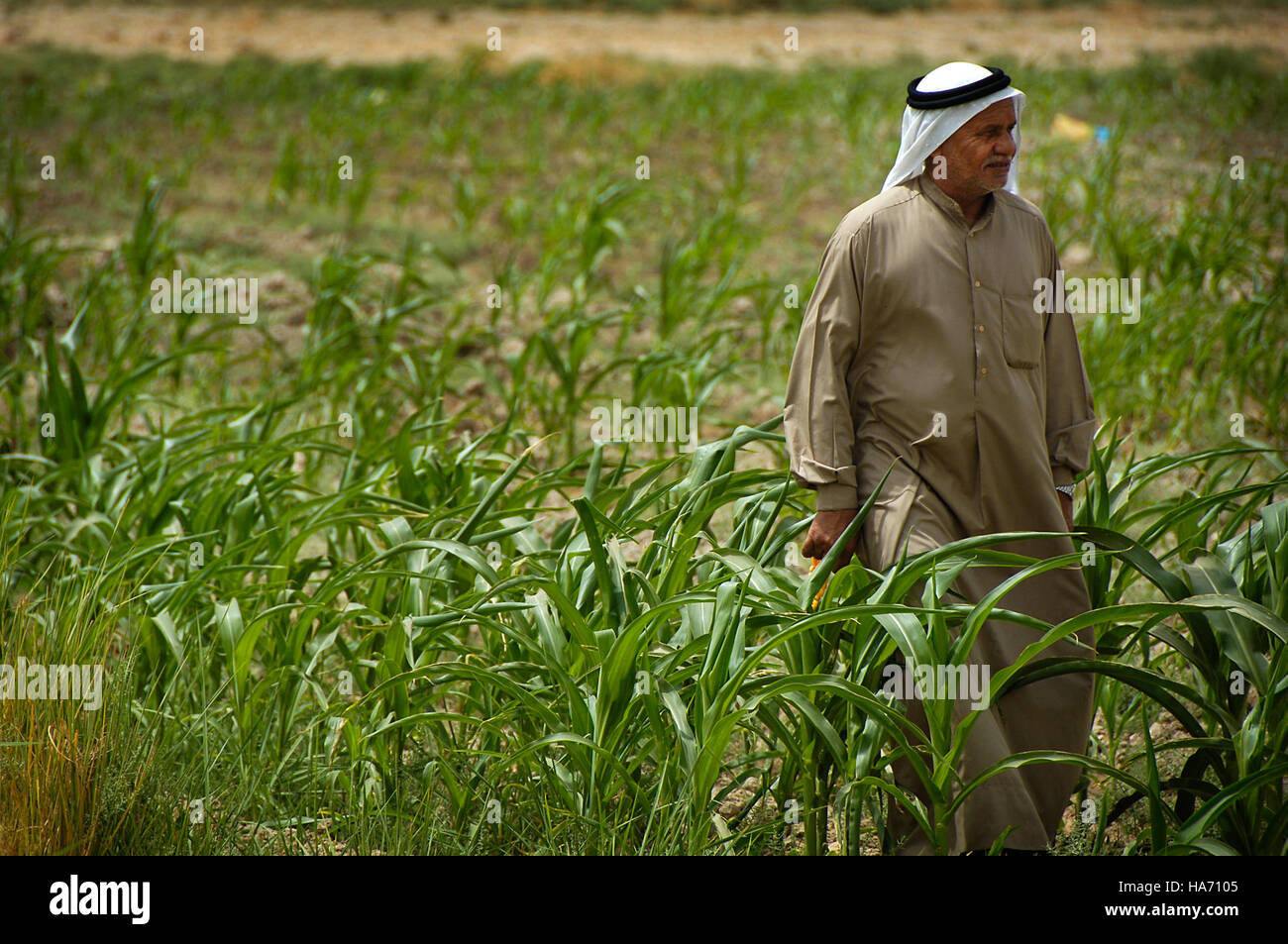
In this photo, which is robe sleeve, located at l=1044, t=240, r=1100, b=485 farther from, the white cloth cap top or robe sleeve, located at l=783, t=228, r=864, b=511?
robe sleeve, located at l=783, t=228, r=864, b=511

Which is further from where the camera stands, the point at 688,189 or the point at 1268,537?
the point at 688,189

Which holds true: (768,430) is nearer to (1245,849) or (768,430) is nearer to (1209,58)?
(1245,849)

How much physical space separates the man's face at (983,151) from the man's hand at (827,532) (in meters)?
0.64

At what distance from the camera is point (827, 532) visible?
2.20 meters

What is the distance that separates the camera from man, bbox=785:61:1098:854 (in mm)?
2180

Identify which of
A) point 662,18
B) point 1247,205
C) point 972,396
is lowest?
point 972,396

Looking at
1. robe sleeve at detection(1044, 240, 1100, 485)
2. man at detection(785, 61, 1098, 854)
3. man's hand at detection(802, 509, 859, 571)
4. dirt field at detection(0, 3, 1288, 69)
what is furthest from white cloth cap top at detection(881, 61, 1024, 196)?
dirt field at detection(0, 3, 1288, 69)

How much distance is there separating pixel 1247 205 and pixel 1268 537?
4.82m

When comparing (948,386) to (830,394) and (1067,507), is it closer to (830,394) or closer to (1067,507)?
(830,394)

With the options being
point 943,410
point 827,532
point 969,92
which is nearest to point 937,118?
point 969,92

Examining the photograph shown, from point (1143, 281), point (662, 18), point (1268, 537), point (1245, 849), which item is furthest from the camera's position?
point (662, 18)

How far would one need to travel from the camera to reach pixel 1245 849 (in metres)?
1.95

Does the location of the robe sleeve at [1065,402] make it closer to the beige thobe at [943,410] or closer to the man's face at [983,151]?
the beige thobe at [943,410]

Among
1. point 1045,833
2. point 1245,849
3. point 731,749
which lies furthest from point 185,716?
point 1245,849
